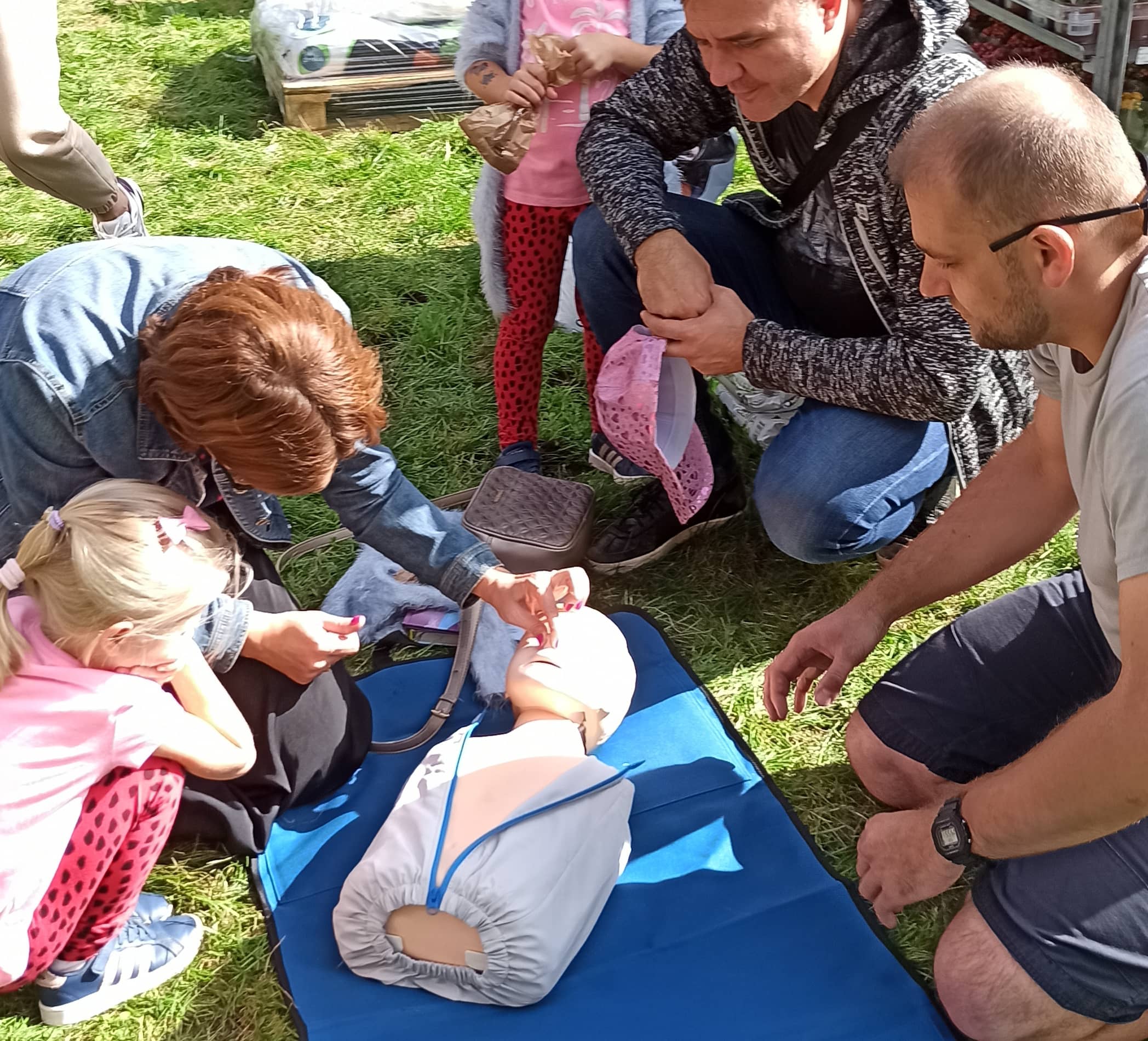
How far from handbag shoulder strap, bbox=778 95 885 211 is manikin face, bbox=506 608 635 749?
3.42 feet

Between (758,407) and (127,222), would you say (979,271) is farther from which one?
(127,222)

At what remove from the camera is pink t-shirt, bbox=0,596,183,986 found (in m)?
1.74

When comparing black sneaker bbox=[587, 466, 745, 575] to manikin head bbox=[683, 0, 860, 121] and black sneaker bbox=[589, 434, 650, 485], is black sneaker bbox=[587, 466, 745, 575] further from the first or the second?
manikin head bbox=[683, 0, 860, 121]

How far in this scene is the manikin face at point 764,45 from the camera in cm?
217

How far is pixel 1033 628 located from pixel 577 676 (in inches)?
34.5

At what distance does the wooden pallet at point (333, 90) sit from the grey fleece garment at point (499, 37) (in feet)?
6.87

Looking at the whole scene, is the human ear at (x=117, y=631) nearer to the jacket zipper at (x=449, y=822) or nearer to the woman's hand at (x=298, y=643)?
the woman's hand at (x=298, y=643)

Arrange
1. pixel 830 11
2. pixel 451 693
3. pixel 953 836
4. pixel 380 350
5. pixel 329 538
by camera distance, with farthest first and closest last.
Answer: pixel 380 350, pixel 329 538, pixel 451 693, pixel 830 11, pixel 953 836

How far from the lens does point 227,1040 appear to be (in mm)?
2033

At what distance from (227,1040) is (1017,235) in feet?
5.93

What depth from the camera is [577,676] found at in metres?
2.37

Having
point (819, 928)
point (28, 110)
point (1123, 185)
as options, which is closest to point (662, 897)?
point (819, 928)

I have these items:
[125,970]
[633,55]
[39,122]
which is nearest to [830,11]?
[633,55]

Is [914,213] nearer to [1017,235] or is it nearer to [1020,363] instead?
[1017,235]
